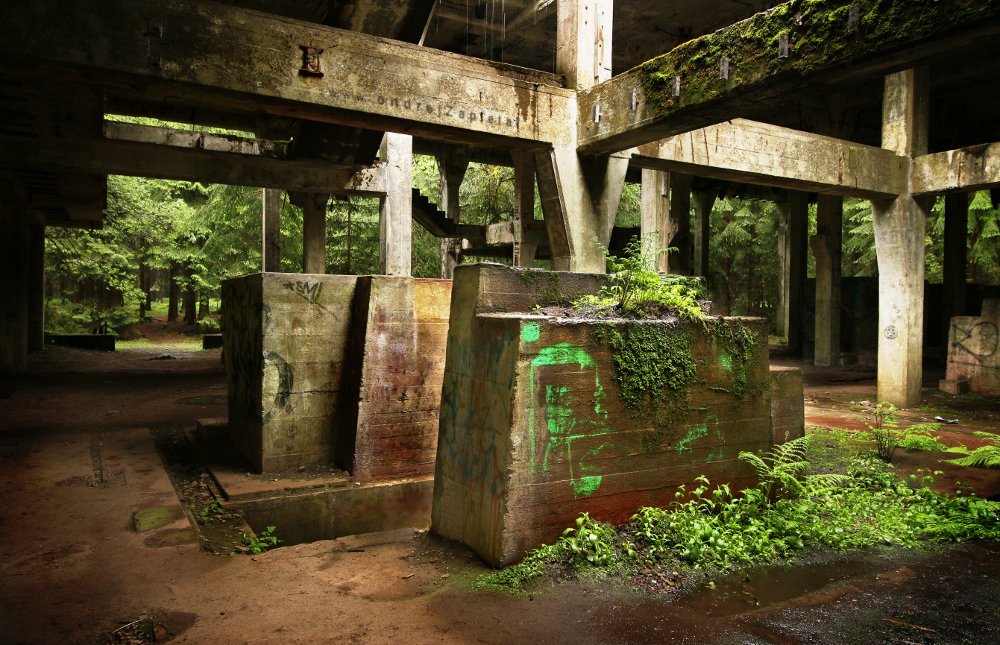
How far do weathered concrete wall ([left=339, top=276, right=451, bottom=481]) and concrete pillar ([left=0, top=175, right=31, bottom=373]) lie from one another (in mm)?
11315

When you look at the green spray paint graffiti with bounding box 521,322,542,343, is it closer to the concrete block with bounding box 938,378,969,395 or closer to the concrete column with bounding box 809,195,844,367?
the concrete block with bounding box 938,378,969,395

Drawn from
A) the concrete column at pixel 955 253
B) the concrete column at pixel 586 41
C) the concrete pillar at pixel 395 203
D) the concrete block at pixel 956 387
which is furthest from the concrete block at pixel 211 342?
the concrete column at pixel 955 253

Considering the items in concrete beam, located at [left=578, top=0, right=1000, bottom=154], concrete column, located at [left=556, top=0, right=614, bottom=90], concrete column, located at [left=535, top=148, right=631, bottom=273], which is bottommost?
concrete column, located at [left=535, top=148, right=631, bottom=273]

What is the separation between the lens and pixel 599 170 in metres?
8.52

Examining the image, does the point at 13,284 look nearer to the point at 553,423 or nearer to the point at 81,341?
the point at 81,341

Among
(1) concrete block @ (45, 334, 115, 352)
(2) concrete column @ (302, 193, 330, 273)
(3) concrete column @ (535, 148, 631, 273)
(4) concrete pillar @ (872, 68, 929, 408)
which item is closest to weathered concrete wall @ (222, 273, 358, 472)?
(3) concrete column @ (535, 148, 631, 273)

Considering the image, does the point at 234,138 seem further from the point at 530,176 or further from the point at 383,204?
the point at 530,176

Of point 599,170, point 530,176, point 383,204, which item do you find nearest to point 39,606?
point 599,170

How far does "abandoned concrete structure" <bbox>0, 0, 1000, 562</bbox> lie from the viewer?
580cm

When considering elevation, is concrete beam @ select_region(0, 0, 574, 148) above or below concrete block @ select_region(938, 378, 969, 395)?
above

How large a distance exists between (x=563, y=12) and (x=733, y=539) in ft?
23.4

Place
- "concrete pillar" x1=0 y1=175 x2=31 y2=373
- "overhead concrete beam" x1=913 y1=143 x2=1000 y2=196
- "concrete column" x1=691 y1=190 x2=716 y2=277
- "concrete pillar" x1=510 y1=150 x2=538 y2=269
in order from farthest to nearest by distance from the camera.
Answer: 1. "concrete column" x1=691 y1=190 x2=716 y2=277
2. "concrete pillar" x1=0 y1=175 x2=31 y2=373
3. "concrete pillar" x1=510 y1=150 x2=538 y2=269
4. "overhead concrete beam" x1=913 y1=143 x2=1000 y2=196

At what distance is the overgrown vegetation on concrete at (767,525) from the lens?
4.48m

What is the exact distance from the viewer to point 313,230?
1399 centimetres
